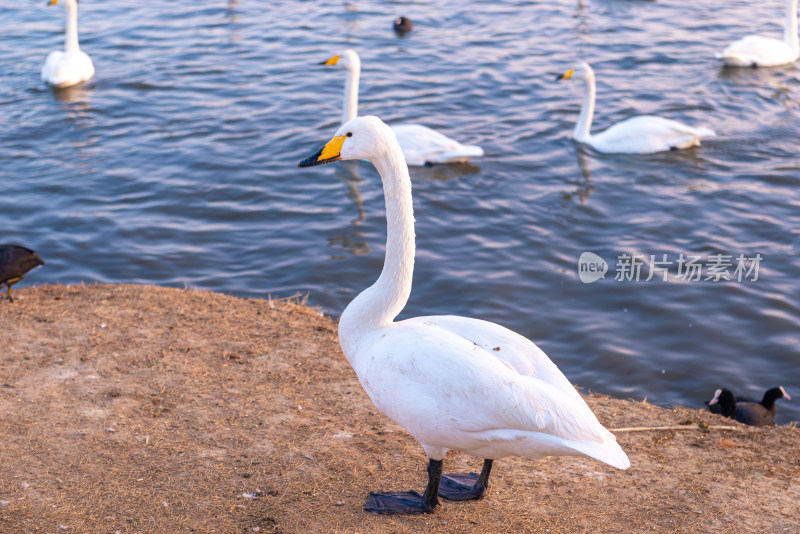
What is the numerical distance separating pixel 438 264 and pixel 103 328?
4368 millimetres

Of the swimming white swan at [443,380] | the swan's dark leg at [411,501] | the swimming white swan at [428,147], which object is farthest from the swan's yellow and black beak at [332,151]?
the swimming white swan at [428,147]

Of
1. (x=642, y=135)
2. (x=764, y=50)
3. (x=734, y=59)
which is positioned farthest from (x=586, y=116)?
(x=764, y=50)

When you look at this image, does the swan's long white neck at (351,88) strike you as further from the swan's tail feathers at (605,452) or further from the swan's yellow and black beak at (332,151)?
the swan's tail feathers at (605,452)

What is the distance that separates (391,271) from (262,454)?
1.54m

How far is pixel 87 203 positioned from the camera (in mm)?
11922

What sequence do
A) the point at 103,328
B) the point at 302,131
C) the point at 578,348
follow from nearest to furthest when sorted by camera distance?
the point at 103,328 < the point at 578,348 < the point at 302,131

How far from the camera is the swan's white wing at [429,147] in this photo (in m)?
12.4

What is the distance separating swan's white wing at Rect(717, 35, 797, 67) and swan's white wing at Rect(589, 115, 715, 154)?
12.6 feet

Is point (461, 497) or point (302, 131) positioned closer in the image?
point (461, 497)

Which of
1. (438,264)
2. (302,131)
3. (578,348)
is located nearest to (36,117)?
(302,131)

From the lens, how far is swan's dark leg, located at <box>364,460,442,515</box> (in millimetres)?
4969

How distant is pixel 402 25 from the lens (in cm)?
1845

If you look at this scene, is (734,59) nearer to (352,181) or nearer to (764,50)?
(764,50)

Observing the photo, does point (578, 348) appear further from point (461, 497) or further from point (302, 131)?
point (302, 131)
